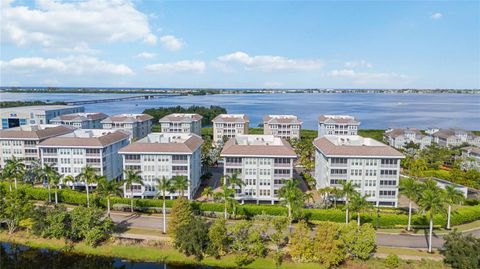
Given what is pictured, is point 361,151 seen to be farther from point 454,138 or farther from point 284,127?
point 454,138

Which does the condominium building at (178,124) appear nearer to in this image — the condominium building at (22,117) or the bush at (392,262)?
the condominium building at (22,117)

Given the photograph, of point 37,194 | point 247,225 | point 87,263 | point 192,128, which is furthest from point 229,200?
point 192,128

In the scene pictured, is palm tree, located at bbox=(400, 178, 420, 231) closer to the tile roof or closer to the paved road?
the paved road

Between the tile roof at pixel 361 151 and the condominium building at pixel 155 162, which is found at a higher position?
the tile roof at pixel 361 151

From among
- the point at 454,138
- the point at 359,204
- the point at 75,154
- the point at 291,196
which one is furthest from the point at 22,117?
the point at 454,138

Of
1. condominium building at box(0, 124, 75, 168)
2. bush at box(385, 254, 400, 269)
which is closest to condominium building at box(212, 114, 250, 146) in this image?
condominium building at box(0, 124, 75, 168)

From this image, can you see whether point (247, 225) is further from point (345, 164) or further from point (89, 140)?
point (89, 140)

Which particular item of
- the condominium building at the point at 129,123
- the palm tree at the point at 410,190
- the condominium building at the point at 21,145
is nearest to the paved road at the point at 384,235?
the palm tree at the point at 410,190
